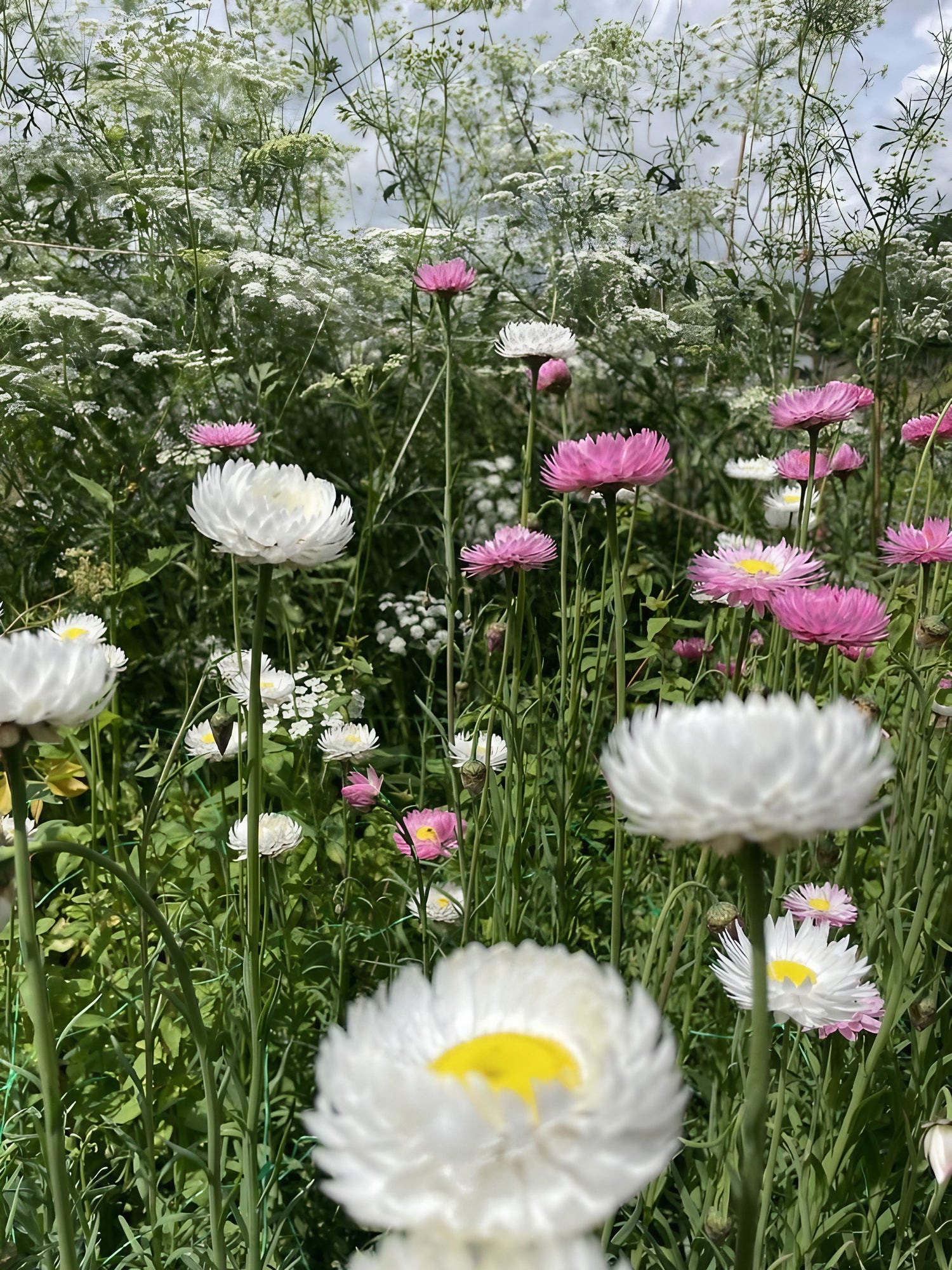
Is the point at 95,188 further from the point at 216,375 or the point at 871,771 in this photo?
the point at 871,771

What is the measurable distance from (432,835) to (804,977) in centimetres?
71

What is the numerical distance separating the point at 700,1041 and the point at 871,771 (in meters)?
1.34

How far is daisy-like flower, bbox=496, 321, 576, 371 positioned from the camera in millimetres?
1894

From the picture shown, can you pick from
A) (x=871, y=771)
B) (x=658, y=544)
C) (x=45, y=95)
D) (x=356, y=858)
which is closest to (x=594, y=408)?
(x=658, y=544)

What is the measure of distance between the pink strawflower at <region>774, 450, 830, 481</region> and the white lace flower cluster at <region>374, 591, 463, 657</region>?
93 cm

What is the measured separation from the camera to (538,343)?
1899 millimetres

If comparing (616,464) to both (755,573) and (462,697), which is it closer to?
(755,573)

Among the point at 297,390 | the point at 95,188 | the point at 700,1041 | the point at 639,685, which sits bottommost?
the point at 700,1041

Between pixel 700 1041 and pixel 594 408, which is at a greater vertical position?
pixel 594 408

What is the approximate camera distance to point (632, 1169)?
32 cm

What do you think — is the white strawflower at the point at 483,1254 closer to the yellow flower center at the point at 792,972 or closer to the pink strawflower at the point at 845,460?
the yellow flower center at the point at 792,972

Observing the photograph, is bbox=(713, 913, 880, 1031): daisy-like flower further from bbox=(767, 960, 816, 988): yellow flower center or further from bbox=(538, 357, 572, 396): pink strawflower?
bbox=(538, 357, 572, 396): pink strawflower

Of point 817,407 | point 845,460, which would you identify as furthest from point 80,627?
point 845,460

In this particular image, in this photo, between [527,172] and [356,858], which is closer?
[356,858]
